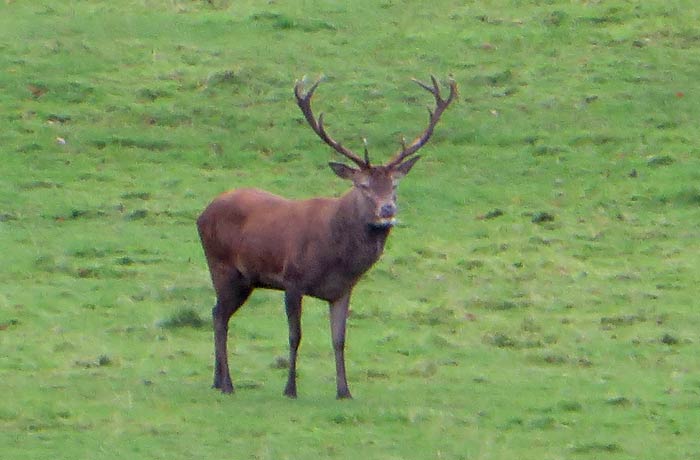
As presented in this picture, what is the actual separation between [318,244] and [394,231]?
20.9 feet

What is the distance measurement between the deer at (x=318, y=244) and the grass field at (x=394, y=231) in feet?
1.70

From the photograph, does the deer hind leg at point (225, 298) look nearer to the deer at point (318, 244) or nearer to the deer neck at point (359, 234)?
the deer at point (318, 244)

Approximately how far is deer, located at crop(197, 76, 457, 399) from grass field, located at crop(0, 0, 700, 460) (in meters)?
0.52

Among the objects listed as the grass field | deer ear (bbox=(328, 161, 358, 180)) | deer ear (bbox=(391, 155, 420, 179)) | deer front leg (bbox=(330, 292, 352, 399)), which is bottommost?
the grass field

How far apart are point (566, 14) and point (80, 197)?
908cm

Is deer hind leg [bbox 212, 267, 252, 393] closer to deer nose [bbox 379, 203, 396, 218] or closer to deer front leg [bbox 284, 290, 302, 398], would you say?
deer front leg [bbox 284, 290, 302, 398]

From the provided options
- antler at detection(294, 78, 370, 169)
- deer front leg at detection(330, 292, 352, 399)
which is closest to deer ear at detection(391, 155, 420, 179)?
antler at detection(294, 78, 370, 169)

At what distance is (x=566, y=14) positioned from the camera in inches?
984

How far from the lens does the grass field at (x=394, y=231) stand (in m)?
10.8

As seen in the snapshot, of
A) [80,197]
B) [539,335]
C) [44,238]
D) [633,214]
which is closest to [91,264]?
[44,238]

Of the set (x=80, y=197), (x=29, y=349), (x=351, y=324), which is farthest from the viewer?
(x=80, y=197)

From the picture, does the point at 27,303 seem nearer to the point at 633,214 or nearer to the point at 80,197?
the point at 80,197

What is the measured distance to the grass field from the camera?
10828 millimetres

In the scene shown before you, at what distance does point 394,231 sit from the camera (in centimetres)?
1802
